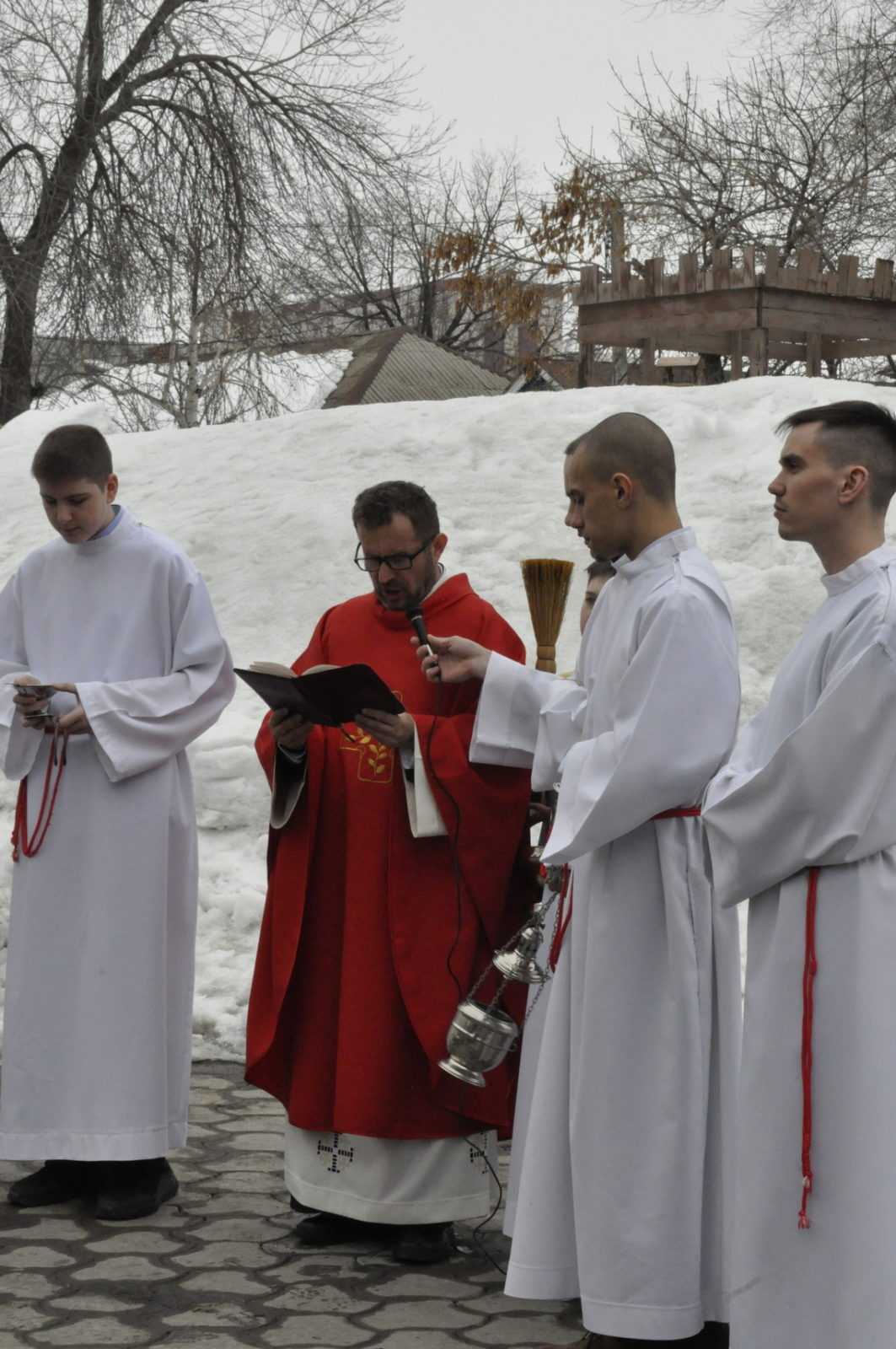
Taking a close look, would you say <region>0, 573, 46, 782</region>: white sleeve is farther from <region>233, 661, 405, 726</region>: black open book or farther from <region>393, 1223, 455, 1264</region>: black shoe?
<region>393, 1223, 455, 1264</region>: black shoe

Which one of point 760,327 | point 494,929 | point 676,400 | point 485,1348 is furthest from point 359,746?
point 760,327

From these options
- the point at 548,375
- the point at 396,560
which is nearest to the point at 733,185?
the point at 548,375

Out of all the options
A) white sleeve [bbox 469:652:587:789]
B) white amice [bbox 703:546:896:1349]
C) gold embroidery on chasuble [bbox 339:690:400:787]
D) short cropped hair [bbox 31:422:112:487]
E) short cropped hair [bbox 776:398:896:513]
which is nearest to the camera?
white amice [bbox 703:546:896:1349]

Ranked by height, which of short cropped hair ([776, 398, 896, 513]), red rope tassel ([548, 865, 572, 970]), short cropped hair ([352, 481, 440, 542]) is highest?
short cropped hair ([776, 398, 896, 513])

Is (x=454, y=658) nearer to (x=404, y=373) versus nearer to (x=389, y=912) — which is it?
(x=389, y=912)

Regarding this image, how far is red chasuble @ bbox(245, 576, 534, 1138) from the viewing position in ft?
15.5

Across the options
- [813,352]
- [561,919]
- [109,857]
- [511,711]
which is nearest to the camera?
[561,919]

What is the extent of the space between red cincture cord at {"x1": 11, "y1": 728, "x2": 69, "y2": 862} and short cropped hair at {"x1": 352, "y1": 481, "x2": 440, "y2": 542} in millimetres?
1220

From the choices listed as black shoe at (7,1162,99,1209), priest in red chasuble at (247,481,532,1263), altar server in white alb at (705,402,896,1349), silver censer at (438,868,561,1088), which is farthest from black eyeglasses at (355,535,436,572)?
black shoe at (7,1162,99,1209)

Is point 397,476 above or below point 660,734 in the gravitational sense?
above

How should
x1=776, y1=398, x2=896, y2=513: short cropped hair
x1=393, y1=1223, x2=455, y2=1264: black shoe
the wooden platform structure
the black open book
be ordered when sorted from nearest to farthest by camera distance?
x1=776, y1=398, x2=896, y2=513: short cropped hair
the black open book
x1=393, y1=1223, x2=455, y2=1264: black shoe
the wooden platform structure

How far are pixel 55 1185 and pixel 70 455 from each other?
2184mm

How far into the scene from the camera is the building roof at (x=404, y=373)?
91.6 feet

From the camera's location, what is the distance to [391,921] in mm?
4797
